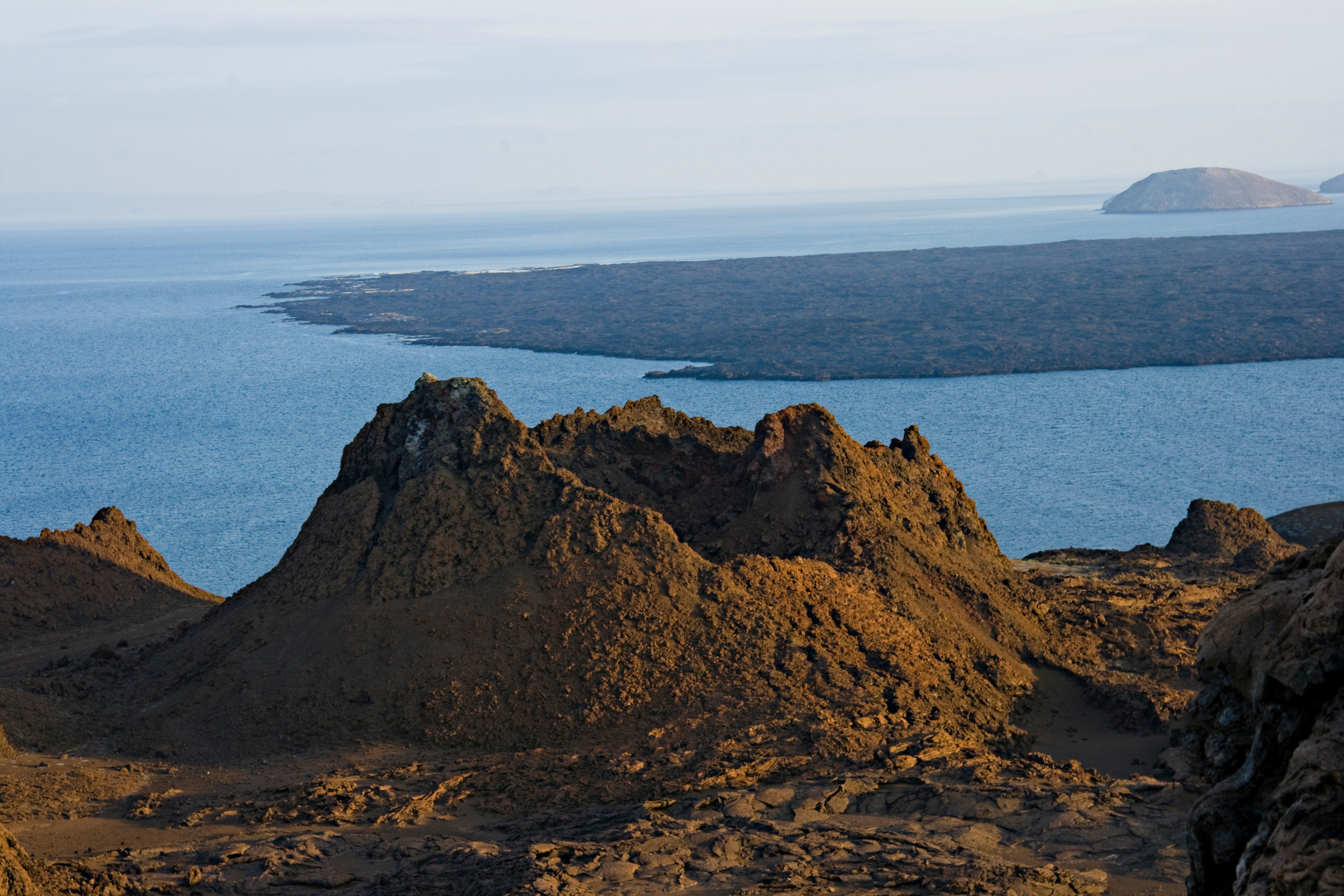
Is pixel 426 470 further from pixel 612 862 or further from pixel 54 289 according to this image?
pixel 54 289

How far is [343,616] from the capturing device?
19359 millimetres

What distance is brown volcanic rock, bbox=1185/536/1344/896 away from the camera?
23.7 feet

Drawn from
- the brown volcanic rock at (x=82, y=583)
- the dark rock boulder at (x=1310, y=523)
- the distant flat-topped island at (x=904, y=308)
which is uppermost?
the distant flat-topped island at (x=904, y=308)

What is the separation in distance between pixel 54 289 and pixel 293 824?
693 feet

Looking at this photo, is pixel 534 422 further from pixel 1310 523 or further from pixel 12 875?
pixel 12 875

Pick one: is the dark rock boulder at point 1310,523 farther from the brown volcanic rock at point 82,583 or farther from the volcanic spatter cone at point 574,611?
the brown volcanic rock at point 82,583

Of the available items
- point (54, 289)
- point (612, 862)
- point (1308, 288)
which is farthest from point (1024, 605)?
point (54, 289)

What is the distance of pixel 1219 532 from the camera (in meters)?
34.2

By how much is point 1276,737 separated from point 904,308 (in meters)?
125

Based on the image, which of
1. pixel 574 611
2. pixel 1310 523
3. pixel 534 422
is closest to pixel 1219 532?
pixel 1310 523

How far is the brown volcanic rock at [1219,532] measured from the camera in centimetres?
3353

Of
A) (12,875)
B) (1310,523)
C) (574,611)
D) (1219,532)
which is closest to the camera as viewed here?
(12,875)

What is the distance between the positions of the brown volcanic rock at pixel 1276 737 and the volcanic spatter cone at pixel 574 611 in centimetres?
784

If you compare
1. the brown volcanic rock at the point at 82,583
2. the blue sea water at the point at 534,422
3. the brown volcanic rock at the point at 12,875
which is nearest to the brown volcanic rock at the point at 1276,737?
the brown volcanic rock at the point at 12,875
